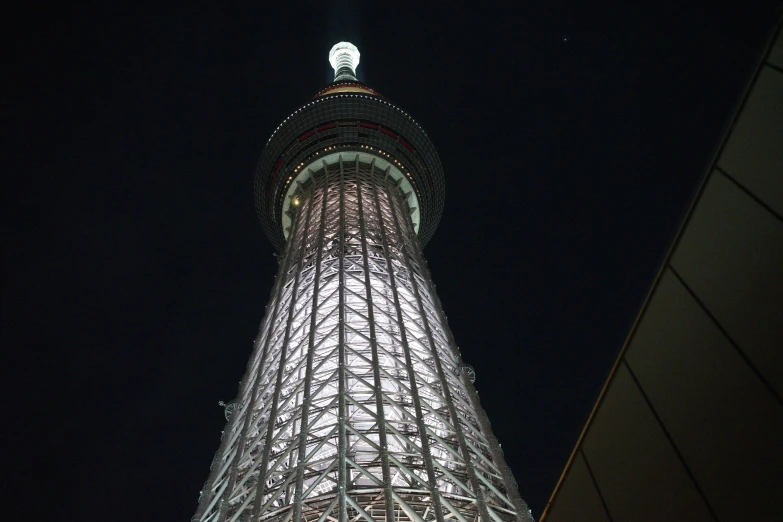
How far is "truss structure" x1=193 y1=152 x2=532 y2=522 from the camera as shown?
16.5 m

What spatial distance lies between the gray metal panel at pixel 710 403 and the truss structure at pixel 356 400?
25.5 ft

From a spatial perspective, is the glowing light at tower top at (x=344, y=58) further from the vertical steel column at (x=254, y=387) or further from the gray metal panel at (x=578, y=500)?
the gray metal panel at (x=578, y=500)

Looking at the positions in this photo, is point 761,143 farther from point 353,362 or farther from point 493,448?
point 353,362

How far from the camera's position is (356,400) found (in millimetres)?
20984

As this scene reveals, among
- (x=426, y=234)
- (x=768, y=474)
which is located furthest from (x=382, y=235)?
(x=768, y=474)

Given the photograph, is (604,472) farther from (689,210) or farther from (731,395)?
(689,210)

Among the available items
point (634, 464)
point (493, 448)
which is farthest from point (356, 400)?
point (634, 464)

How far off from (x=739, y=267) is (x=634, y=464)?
2.67 meters

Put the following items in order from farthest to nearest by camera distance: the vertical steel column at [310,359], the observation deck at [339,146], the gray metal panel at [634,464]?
the observation deck at [339,146] → the vertical steel column at [310,359] → the gray metal panel at [634,464]

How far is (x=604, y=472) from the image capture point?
7973mm

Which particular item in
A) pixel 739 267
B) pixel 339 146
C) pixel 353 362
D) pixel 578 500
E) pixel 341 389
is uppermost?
pixel 339 146

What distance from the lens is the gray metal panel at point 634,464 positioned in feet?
22.5

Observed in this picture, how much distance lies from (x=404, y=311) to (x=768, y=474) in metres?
20.7

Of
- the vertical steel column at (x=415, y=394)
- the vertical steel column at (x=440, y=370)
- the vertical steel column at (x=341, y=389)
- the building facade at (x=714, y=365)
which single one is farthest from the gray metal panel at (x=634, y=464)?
the vertical steel column at (x=341, y=389)
